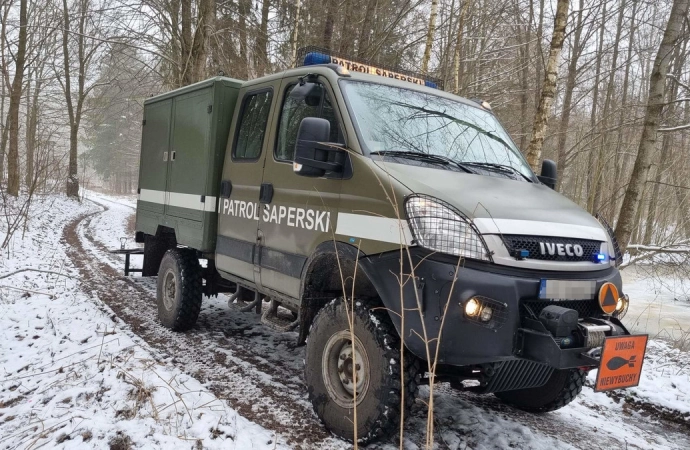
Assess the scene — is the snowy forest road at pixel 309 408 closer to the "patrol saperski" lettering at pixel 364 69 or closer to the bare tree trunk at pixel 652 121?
the "patrol saperski" lettering at pixel 364 69

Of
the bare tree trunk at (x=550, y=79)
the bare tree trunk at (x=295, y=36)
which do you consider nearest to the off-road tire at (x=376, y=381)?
the bare tree trunk at (x=550, y=79)

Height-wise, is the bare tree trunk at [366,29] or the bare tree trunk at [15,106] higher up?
the bare tree trunk at [366,29]

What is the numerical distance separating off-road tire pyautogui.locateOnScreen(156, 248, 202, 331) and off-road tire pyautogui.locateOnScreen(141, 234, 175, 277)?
789 millimetres

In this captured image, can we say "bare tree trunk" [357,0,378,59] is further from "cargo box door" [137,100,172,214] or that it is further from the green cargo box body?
the green cargo box body

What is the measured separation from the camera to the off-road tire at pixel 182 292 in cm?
545

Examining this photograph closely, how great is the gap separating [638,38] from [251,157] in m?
20.1

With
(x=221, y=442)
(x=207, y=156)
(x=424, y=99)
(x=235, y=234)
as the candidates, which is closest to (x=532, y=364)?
(x=221, y=442)

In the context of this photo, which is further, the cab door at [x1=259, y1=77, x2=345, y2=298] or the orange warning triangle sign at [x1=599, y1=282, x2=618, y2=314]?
the cab door at [x1=259, y1=77, x2=345, y2=298]

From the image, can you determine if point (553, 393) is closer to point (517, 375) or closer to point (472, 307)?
point (517, 375)

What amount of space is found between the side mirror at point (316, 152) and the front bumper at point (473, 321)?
0.89 m

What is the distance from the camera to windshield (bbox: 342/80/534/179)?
3.49 metres

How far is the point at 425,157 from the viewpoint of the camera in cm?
341

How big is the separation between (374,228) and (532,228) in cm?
91

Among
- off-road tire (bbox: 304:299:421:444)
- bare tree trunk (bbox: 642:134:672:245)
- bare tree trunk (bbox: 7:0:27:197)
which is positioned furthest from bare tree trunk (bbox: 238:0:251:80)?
bare tree trunk (bbox: 642:134:672:245)
